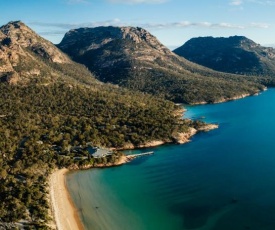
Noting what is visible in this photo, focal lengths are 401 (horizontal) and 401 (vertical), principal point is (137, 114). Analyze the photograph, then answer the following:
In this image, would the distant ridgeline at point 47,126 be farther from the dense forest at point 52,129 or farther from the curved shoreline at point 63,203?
the curved shoreline at point 63,203

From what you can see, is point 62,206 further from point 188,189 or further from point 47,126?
point 47,126

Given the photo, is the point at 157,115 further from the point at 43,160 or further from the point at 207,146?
the point at 43,160

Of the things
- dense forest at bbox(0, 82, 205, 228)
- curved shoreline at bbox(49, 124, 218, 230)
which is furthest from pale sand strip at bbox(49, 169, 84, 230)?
dense forest at bbox(0, 82, 205, 228)

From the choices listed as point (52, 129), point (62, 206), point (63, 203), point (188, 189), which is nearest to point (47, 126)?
point (52, 129)

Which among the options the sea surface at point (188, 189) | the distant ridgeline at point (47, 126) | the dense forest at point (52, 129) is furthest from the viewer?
the distant ridgeline at point (47, 126)

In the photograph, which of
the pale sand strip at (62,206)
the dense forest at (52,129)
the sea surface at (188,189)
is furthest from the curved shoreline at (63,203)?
the dense forest at (52,129)
